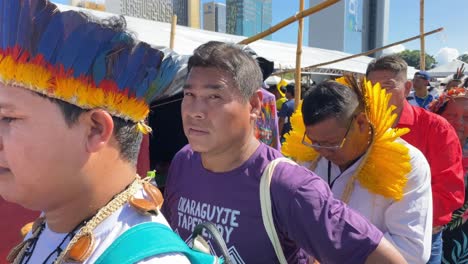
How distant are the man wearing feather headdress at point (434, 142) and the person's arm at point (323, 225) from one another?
3.69ft

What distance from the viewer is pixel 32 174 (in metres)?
0.85

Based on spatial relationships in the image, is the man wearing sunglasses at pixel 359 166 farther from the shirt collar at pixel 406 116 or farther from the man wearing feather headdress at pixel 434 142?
the shirt collar at pixel 406 116

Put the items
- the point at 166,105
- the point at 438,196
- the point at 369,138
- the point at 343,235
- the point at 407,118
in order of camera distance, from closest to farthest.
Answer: the point at 343,235 < the point at 369,138 < the point at 438,196 < the point at 407,118 < the point at 166,105

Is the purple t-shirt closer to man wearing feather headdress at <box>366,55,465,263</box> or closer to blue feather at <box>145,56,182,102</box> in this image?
blue feather at <box>145,56,182,102</box>

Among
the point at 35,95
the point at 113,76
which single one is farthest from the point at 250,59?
the point at 35,95

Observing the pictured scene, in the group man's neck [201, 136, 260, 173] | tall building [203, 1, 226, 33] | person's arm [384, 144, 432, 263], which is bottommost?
person's arm [384, 144, 432, 263]

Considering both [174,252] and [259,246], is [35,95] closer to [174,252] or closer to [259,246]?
[174,252]

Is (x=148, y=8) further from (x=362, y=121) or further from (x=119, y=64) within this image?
(x=119, y=64)

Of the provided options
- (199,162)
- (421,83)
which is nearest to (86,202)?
(199,162)

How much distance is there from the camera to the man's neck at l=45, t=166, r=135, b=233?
3.04ft

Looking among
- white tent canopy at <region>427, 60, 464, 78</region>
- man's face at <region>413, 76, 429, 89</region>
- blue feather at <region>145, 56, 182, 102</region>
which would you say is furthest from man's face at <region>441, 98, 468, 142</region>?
white tent canopy at <region>427, 60, 464, 78</region>

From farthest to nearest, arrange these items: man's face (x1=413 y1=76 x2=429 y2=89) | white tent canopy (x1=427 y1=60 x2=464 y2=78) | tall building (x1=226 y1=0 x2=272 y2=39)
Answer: tall building (x1=226 y1=0 x2=272 y2=39), white tent canopy (x1=427 y1=60 x2=464 y2=78), man's face (x1=413 y1=76 x2=429 y2=89)

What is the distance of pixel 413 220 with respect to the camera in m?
1.70

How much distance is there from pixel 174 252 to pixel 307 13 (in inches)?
107
